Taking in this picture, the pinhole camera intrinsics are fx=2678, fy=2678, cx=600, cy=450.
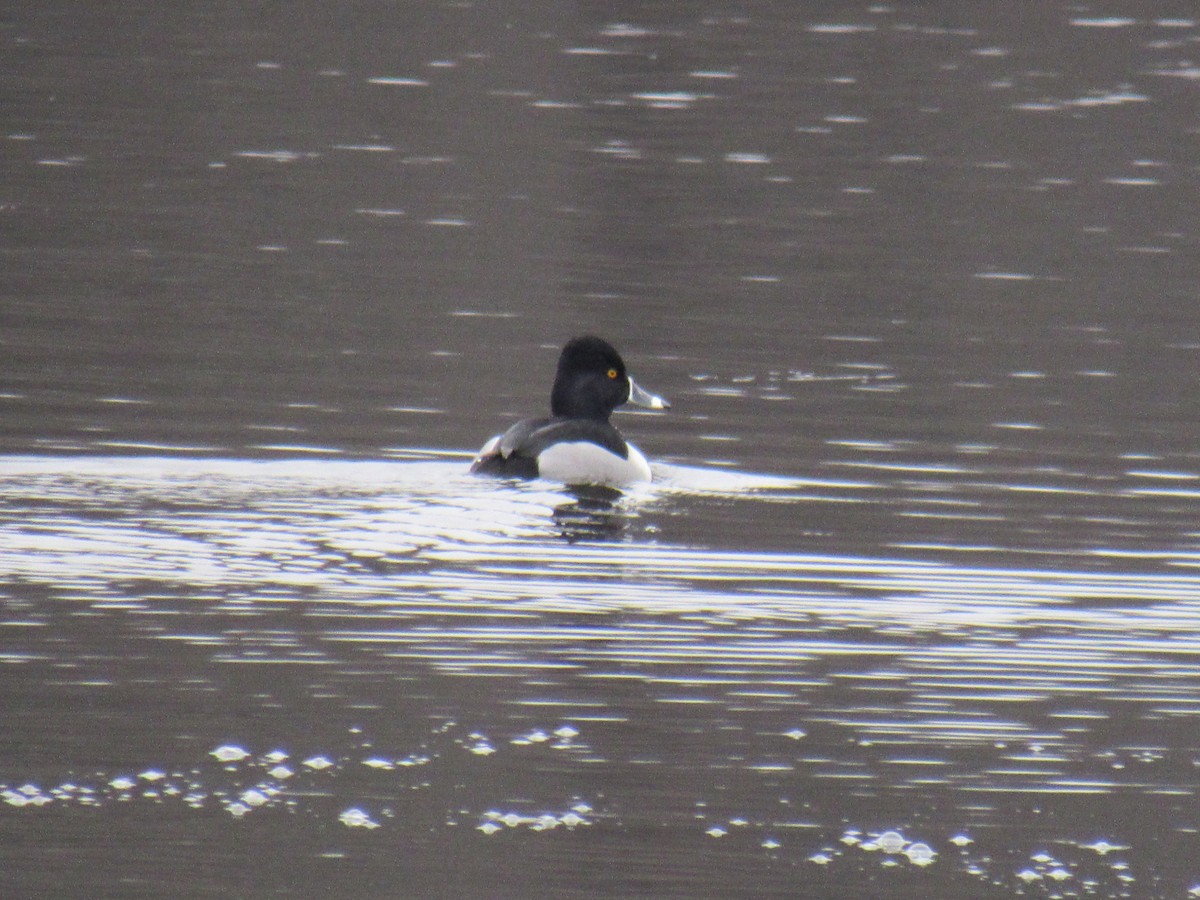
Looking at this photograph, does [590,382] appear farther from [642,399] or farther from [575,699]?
[575,699]

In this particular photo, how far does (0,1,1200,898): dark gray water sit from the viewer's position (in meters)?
8.09

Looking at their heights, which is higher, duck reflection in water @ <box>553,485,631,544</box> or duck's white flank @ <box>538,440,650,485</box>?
duck's white flank @ <box>538,440,650,485</box>

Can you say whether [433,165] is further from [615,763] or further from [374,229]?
[615,763]

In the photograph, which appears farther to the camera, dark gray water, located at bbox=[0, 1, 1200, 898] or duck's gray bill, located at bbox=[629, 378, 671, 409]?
duck's gray bill, located at bbox=[629, 378, 671, 409]

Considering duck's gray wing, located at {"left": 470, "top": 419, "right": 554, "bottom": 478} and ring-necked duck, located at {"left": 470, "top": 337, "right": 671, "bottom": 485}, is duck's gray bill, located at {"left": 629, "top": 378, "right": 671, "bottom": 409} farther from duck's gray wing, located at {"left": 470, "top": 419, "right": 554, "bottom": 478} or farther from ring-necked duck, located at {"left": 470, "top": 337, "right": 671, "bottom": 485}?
duck's gray wing, located at {"left": 470, "top": 419, "right": 554, "bottom": 478}

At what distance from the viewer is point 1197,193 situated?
88.8 ft

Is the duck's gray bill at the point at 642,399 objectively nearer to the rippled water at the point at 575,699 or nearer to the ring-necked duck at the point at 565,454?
the ring-necked duck at the point at 565,454

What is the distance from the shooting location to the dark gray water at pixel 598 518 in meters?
8.09

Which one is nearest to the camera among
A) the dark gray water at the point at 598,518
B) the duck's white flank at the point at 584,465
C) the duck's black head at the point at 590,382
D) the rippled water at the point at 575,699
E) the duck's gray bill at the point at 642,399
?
the rippled water at the point at 575,699

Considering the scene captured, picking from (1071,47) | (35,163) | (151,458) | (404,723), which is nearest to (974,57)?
(1071,47)

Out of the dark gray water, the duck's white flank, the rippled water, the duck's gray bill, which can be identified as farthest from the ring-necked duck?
the rippled water

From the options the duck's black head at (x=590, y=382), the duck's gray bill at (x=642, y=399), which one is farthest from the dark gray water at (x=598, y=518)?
the duck's black head at (x=590, y=382)

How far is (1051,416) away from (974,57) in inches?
967

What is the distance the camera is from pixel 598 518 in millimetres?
13164
